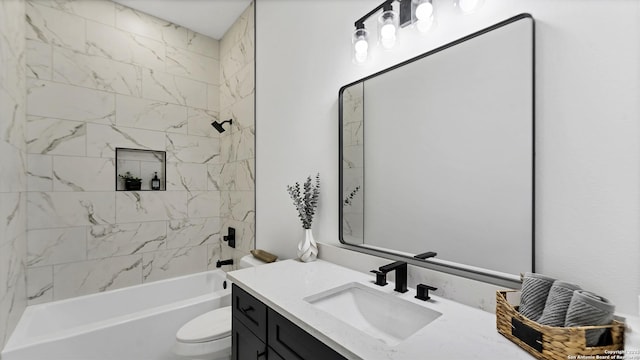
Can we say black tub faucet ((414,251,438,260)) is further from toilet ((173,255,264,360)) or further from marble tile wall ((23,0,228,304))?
marble tile wall ((23,0,228,304))

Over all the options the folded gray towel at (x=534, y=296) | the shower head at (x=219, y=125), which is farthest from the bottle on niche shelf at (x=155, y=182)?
the folded gray towel at (x=534, y=296)

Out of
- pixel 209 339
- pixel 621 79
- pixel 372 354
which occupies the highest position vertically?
pixel 621 79

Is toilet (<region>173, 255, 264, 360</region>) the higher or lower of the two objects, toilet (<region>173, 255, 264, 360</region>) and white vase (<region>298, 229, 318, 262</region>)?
the lower

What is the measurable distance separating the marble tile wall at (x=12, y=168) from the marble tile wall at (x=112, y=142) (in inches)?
4.8

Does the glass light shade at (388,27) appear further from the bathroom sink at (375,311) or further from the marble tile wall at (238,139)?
the marble tile wall at (238,139)

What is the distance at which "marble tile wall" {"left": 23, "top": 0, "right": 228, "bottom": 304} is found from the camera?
2137mm

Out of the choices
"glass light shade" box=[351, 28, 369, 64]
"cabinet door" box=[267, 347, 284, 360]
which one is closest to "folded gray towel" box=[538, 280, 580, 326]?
"cabinet door" box=[267, 347, 284, 360]

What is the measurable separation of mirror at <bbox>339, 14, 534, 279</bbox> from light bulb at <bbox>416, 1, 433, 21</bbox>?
15 cm

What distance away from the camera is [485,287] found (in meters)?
0.98

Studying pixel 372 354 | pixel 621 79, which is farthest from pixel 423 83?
pixel 372 354

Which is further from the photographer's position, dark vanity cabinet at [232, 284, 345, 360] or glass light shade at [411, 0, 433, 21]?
glass light shade at [411, 0, 433, 21]

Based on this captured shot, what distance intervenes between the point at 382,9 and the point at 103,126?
236 centimetres

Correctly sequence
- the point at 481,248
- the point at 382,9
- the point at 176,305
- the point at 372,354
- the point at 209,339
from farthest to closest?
the point at 176,305, the point at 209,339, the point at 382,9, the point at 481,248, the point at 372,354

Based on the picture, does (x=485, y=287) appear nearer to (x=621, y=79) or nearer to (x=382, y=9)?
(x=621, y=79)
